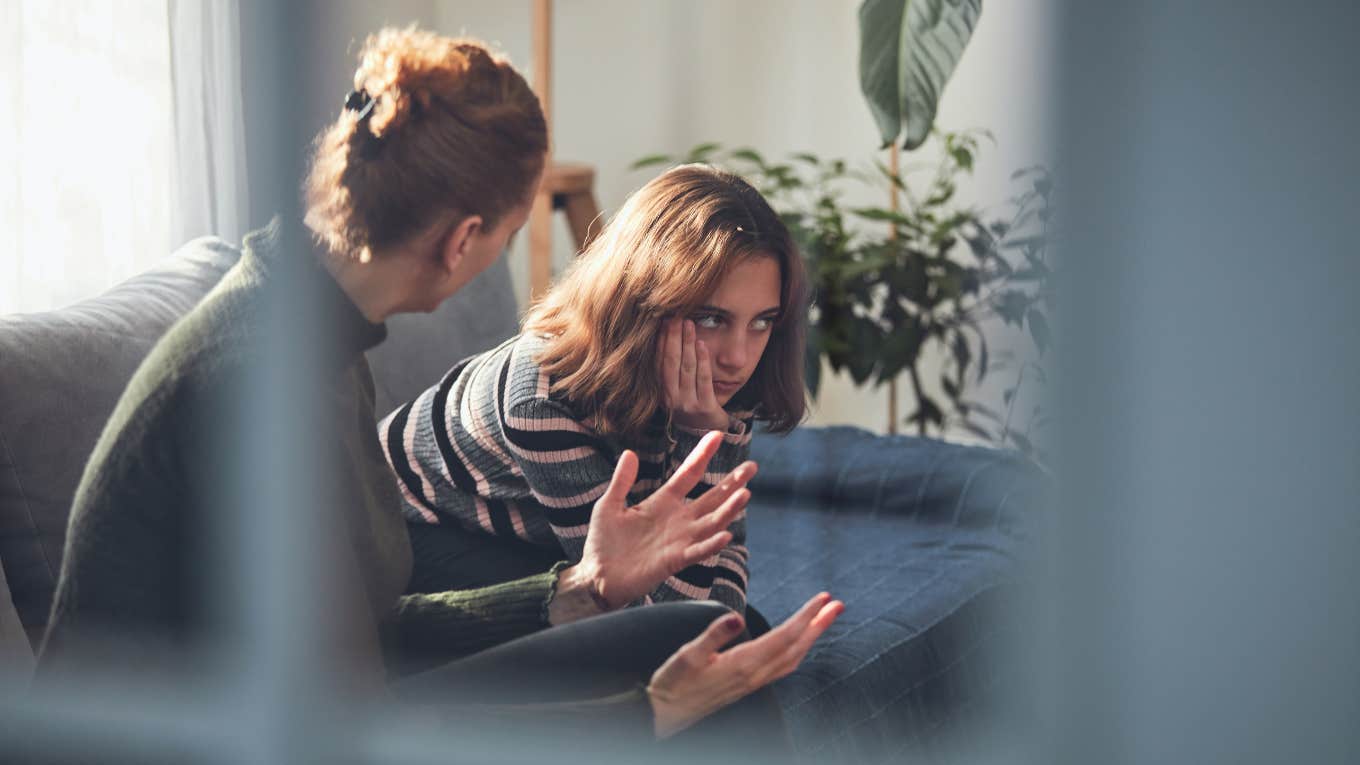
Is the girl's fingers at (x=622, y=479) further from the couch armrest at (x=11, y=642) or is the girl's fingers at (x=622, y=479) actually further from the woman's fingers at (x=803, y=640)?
the couch armrest at (x=11, y=642)

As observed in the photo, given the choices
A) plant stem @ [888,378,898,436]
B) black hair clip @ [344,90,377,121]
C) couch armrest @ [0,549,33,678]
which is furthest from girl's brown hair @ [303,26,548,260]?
plant stem @ [888,378,898,436]

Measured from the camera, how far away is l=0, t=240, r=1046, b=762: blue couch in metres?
0.89

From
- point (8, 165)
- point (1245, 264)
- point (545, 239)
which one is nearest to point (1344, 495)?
point (1245, 264)

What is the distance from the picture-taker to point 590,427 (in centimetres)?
88

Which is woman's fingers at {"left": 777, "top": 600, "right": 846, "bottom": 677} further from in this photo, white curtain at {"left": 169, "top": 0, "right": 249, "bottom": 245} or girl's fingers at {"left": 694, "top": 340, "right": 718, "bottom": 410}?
white curtain at {"left": 169, "top": 0, "right": 249, "bottom": 245}

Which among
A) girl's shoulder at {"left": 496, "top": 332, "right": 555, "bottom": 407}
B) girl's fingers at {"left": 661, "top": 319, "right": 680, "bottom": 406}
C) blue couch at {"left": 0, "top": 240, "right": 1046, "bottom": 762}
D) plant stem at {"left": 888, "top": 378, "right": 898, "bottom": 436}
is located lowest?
plant stem at {"left": 888, "top": 378, "right": 898, "bottom": 436}

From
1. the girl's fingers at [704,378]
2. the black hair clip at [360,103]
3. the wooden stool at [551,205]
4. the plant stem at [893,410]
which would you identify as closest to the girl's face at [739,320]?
the girl's fingers at [704,378]

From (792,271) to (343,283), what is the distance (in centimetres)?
29

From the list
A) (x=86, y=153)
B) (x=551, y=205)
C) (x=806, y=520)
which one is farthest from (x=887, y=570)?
(x=86, y=153)

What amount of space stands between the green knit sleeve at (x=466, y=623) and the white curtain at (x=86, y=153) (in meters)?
0.42

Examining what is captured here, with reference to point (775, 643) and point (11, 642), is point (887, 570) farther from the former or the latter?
point (11, 642)

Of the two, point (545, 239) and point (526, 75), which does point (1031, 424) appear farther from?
point (545, 239)

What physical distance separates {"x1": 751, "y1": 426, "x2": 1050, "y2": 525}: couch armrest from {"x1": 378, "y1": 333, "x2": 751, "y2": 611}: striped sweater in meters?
0.39

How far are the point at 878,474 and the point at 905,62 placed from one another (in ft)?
2.61
